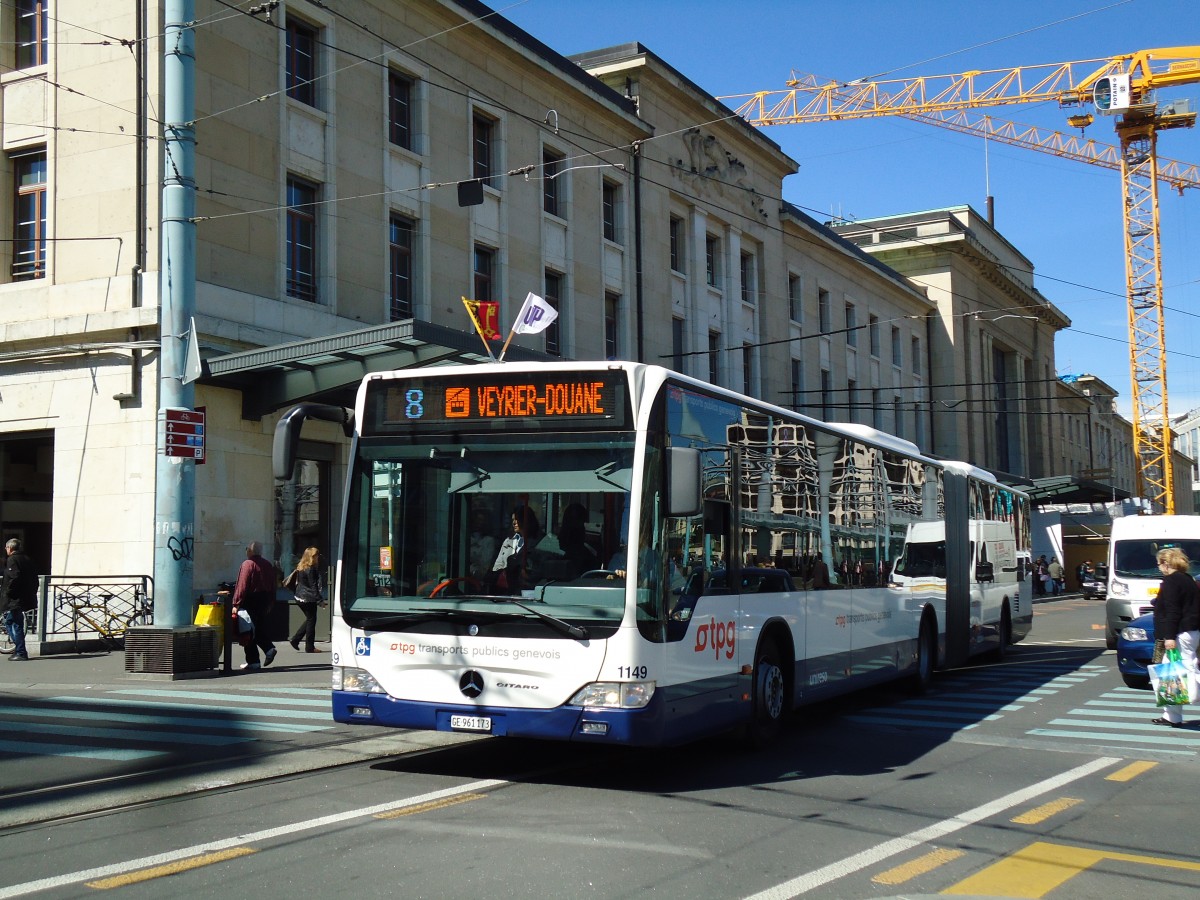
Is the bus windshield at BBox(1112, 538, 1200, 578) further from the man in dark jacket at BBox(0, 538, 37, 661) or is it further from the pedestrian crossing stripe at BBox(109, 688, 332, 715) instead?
the man in dark jacket at BBox(0, 538, 37, 661)

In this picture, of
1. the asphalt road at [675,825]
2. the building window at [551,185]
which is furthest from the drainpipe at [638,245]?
the asphalt road at [675,825]

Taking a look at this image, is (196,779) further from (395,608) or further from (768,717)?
(768,717)

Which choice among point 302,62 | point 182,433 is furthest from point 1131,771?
point 302,62

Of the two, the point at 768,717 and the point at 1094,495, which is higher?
the point at 1094,495

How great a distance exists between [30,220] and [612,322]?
625 inches

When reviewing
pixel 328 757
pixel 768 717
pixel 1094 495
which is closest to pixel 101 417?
pixel 328 757

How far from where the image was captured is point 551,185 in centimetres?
3144

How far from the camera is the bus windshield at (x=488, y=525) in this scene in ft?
27.3

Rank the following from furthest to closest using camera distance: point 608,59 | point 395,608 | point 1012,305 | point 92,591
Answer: point 1012,305
point 608,59
point 92,591
point 395,608

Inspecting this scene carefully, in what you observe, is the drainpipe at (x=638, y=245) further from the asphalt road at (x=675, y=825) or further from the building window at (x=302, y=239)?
the asphalt road at (x=675, y=825)

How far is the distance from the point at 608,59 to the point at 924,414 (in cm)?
2947

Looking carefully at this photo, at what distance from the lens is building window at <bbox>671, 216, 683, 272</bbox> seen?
124 ft

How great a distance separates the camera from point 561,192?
31.7 m

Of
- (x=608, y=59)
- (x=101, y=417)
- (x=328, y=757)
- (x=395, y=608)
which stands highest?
(x=608, y=59)
